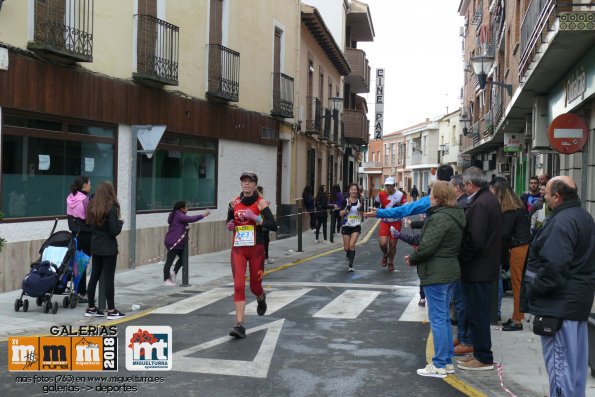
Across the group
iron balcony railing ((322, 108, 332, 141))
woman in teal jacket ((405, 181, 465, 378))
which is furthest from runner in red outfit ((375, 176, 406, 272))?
iron balcony railing ((322, 108, 332, 141))

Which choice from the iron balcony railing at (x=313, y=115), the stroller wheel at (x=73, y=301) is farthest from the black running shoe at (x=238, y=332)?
the iron balcony railing at (x=313, y=115)

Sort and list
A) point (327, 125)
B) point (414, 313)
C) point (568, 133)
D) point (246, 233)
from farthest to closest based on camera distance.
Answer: point (327, 125) < point (414, 313) < point (568, 133) < point (246, 233)

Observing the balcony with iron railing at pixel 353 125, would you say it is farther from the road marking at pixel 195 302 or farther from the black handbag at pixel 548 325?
the black handbag at pixel 548 325

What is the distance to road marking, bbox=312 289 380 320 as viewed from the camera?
9.09 m

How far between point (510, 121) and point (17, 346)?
20.0 metres

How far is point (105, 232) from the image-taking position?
8.48 meters

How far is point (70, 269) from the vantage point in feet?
29.6

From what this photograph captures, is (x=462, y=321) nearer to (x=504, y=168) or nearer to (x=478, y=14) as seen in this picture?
(x=504, y=168)

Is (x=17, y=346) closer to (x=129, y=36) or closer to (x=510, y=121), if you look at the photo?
(x=129, y=36)

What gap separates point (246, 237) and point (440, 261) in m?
2.39

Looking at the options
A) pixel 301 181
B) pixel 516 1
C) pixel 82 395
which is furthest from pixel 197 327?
pixel 301 181

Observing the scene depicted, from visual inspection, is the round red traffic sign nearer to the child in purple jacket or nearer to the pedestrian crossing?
the pedestrian crossing

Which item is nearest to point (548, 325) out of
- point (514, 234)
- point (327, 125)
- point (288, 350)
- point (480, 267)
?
point (480, 267)

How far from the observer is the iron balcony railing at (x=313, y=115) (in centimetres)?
2705
